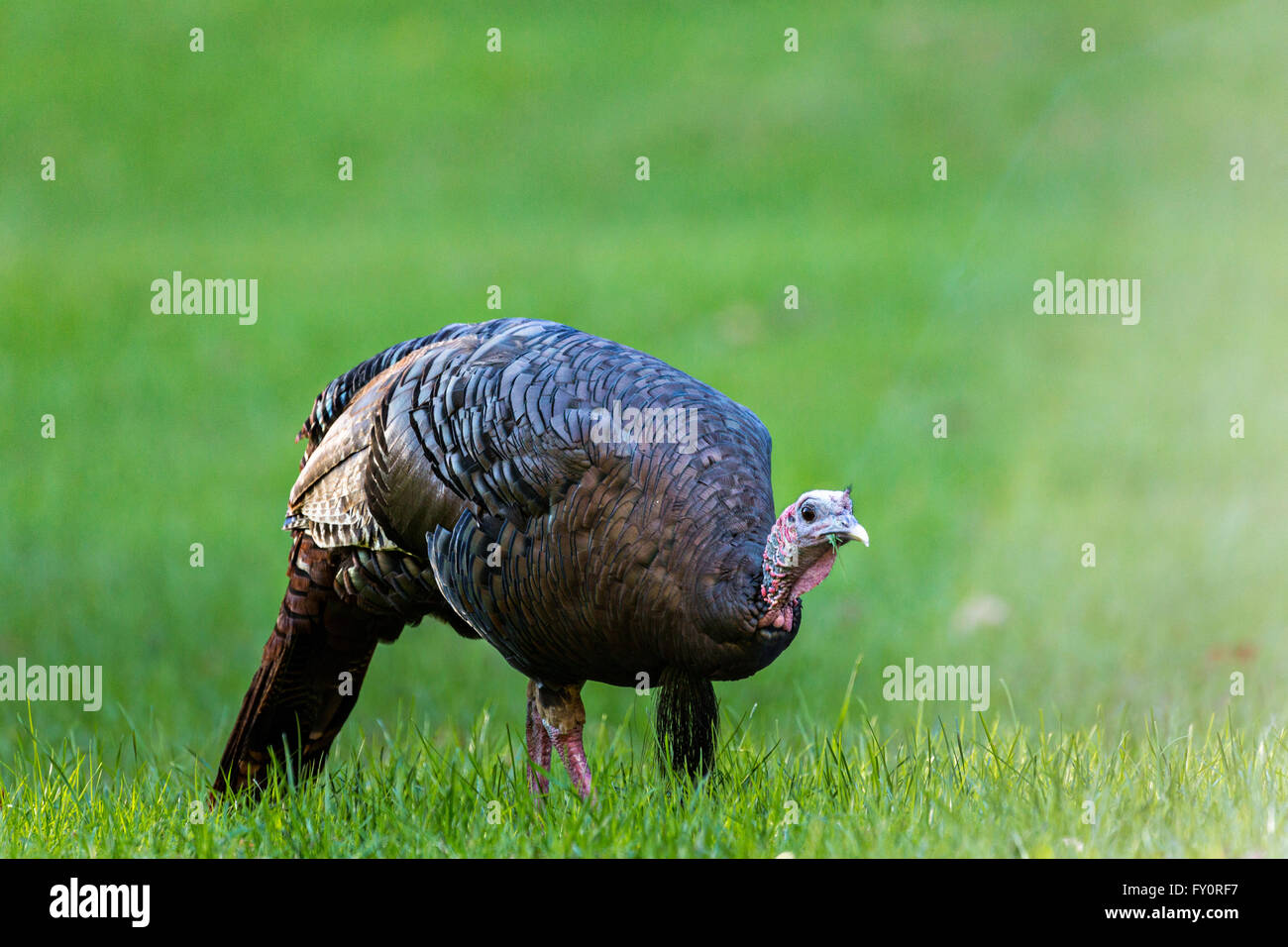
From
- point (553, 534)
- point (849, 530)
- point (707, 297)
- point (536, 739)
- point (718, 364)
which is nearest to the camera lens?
point (849, 530)

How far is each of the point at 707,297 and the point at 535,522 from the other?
6.37 meters

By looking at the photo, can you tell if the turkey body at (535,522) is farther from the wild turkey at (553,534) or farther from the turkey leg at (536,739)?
the turkey leg at (536,739)

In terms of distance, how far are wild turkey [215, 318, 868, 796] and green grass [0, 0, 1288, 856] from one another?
35cm

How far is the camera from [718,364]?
31.0 feet

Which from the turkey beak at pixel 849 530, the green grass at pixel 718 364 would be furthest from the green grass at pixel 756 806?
the turkey beak at pixel 849 530

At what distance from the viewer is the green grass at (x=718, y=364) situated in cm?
433

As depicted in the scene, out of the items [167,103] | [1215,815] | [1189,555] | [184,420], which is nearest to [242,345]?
[184,420]

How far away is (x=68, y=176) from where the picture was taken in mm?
12562

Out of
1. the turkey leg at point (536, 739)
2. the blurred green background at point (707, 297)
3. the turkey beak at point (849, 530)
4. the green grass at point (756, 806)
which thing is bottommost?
the green grass at point (756, 806)

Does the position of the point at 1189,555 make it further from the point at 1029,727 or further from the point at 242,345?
the point at 242,345

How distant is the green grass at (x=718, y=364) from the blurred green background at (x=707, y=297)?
1.5 inches

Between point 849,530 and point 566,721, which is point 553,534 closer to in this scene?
point 566,721

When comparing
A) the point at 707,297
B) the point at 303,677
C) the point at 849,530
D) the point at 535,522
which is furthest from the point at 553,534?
the point at 707,297

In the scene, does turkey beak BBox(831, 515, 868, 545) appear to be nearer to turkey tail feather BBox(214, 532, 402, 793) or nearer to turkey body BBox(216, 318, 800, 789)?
turkey body BBox(216, 318, 800, 789)
